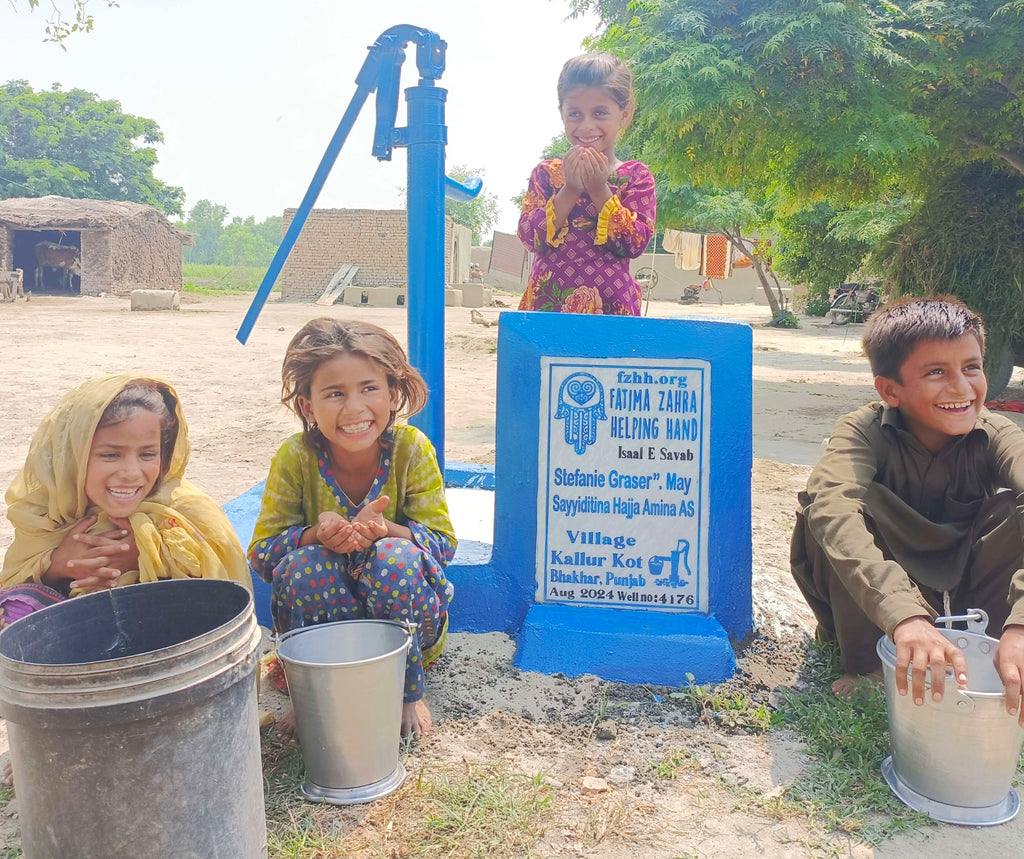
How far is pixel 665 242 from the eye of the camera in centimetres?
2114

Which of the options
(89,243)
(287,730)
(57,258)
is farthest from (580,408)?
(57,258)

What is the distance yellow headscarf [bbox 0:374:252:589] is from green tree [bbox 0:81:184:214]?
1594 inches

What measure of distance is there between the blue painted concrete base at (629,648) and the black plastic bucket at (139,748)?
1.01 m

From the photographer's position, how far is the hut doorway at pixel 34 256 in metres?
25.2

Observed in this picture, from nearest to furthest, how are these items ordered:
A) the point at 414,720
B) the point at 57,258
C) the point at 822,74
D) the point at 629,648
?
the point at 414,720, the point at 629,648, the point at 822,74, the point at 57,258

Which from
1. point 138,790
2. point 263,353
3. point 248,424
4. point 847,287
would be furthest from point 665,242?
point 138,790

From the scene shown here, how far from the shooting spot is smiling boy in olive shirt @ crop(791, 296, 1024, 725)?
6.76 ft

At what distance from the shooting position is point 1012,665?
61.2 inches

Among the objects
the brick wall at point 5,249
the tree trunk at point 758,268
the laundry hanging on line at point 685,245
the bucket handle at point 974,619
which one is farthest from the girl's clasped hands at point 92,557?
the brick wall at point 5,249

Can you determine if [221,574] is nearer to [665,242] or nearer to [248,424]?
[248,424]

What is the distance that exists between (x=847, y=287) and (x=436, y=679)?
81.5 ft

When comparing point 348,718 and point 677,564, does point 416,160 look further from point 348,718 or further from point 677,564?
point 348,718

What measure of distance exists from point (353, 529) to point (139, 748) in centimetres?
69

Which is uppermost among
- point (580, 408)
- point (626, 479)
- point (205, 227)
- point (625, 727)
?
point (205, 227)
